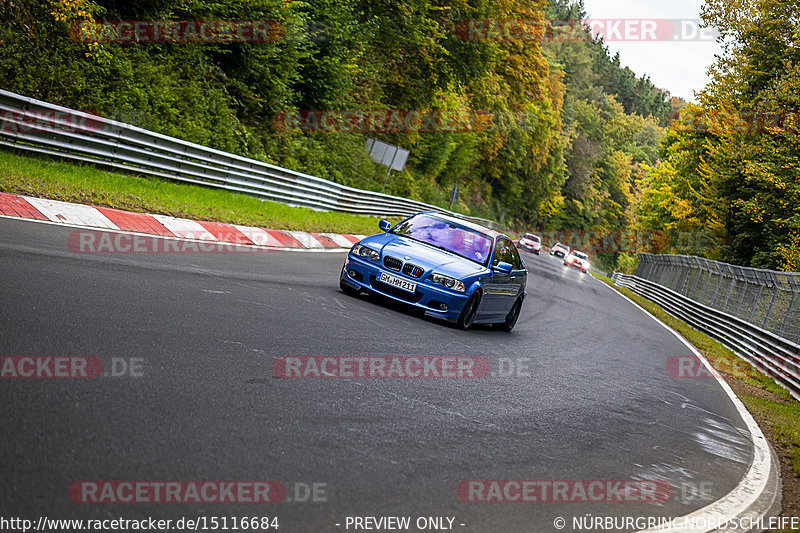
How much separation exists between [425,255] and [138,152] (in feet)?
26.5

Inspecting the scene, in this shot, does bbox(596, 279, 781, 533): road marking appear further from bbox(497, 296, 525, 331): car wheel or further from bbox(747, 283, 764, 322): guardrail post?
bbox(747, 283, 764, 322): guardrail post

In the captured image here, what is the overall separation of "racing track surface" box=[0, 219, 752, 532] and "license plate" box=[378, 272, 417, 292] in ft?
1.36

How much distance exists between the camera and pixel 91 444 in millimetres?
3885

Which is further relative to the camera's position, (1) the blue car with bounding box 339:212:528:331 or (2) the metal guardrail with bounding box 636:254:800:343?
(2) the metal guardrail with bounding box 636:254:800:343

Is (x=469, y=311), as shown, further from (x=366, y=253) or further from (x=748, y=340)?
(x=748, y=340)

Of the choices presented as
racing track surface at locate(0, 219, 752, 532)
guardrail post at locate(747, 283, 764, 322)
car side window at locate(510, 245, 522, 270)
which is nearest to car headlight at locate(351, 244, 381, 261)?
racing track surface at locate(0, 219, 752, 532)

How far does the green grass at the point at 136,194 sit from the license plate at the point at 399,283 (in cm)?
477

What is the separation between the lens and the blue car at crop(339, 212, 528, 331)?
10523 millimetres

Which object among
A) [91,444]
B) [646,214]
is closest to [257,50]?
[91,444]

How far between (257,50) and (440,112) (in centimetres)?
2317

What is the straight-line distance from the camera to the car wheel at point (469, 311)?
35.3 ft

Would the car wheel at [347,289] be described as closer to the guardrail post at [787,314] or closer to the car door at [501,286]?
the car door at [501,286]

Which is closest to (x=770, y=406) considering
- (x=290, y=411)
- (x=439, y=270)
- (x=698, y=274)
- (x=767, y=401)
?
(x=767, y=401)

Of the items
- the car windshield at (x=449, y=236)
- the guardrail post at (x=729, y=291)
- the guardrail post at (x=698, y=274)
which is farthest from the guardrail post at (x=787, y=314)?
the guardrail post at (x=698, y=274)
